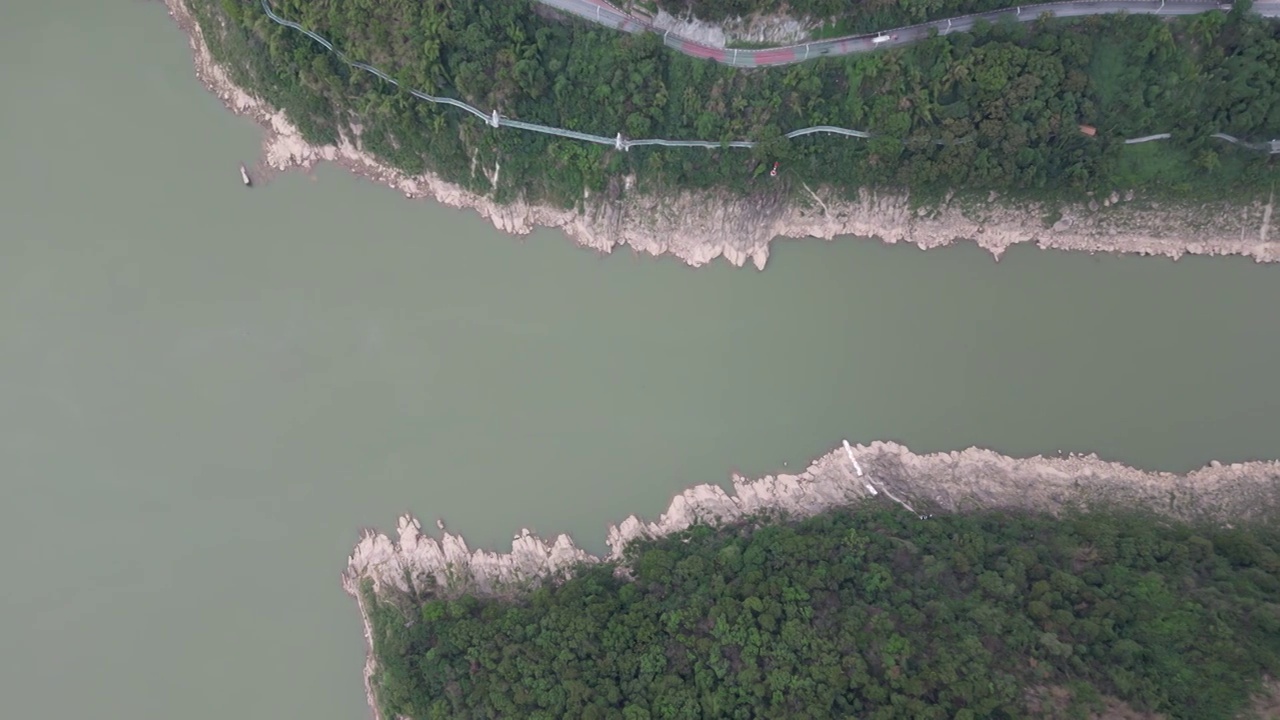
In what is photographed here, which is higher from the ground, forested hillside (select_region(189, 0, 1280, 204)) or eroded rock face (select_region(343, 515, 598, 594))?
forested hillside (select_region(189, 0, 1280, 204))

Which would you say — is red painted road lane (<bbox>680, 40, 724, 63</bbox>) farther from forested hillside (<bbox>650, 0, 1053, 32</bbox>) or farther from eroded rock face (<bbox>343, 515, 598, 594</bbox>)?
eroded rock face (<bbox>343, 515, 598, 594</bbox>)

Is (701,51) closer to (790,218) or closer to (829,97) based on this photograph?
(829,97)

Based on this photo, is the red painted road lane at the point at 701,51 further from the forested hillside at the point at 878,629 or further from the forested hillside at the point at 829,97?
the forested hillside at the point at 878,629

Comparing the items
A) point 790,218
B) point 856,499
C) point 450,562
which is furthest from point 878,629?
point 790,218

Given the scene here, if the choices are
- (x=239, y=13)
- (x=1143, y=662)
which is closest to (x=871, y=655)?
(x=1143, y=662)

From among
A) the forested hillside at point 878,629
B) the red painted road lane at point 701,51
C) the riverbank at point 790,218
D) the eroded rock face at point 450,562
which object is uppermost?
the red painted road lane at point 701,51

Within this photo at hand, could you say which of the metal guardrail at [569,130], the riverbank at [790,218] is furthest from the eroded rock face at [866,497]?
the metal guardrail at [569,130]

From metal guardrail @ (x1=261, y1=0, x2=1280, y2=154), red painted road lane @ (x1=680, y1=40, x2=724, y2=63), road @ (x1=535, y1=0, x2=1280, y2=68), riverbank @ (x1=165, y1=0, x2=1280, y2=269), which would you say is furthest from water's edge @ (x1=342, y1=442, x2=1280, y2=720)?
red painted road lane @ (x1=680, y1=40, x2=724, y2=63)
